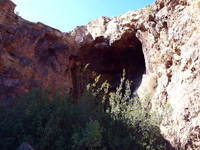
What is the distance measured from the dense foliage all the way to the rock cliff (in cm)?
80

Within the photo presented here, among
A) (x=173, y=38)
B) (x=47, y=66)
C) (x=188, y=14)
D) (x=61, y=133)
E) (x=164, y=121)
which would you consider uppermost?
(x=188, y=14)

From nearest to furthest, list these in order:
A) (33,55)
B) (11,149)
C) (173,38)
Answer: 1. (11,149)
2. (173,38)
3. (33,55)

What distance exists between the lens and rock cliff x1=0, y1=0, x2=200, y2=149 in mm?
5141

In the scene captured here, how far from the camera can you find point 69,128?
435 centimetres

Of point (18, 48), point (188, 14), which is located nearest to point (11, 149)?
point (18, 48)

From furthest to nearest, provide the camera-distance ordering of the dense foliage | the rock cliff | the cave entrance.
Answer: the cave entrance
the rock cliff
the dense foliage

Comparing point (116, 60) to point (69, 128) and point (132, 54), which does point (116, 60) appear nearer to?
point (132, 54)

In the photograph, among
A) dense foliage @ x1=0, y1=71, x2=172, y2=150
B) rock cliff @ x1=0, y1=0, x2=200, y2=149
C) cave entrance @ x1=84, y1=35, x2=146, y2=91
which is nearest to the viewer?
dense foliage @ x1=0, y1=71, x2=172, y2=150

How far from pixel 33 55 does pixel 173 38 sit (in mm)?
5670

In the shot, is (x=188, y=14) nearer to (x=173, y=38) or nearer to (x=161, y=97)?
(x=173, y=38)

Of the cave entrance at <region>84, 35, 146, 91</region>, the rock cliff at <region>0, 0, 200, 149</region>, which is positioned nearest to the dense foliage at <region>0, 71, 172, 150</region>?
the rock cliff at <region>0, 0, 200, 149</region>

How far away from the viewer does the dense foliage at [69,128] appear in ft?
12.4

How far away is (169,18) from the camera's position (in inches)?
253

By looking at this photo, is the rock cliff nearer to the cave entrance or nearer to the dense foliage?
the cave entrance
